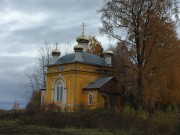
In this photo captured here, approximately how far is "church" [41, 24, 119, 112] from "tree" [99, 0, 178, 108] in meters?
6.76

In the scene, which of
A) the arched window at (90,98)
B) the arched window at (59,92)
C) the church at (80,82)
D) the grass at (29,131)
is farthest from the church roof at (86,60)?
the grass at (29,131)

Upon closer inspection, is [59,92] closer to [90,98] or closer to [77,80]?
[77,80]

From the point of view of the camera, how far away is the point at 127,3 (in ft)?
103

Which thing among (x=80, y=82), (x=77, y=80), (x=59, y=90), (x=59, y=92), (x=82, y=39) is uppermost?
(x=82, y=39)

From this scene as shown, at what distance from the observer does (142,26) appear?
102 feet

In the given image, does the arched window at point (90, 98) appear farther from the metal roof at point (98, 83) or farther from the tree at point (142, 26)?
the tree at point (142, 26)

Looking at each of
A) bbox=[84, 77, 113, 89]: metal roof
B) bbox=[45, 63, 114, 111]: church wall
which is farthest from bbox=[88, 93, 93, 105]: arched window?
bbox=[84, 77, 113, 89]: metal roof

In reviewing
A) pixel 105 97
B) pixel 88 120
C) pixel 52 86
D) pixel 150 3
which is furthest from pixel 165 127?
pixel 52 86

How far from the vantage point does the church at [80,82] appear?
123ft

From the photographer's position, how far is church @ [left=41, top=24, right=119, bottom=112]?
3750 cm

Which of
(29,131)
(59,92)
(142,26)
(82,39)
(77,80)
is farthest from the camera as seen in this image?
(82,39)

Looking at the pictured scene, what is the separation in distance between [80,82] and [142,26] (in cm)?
1048

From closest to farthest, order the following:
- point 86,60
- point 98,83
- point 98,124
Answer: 1. point 98,124
2. point 98,83
3. point 86,60

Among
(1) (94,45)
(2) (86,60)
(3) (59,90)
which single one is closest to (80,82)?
(2) (86,60)
